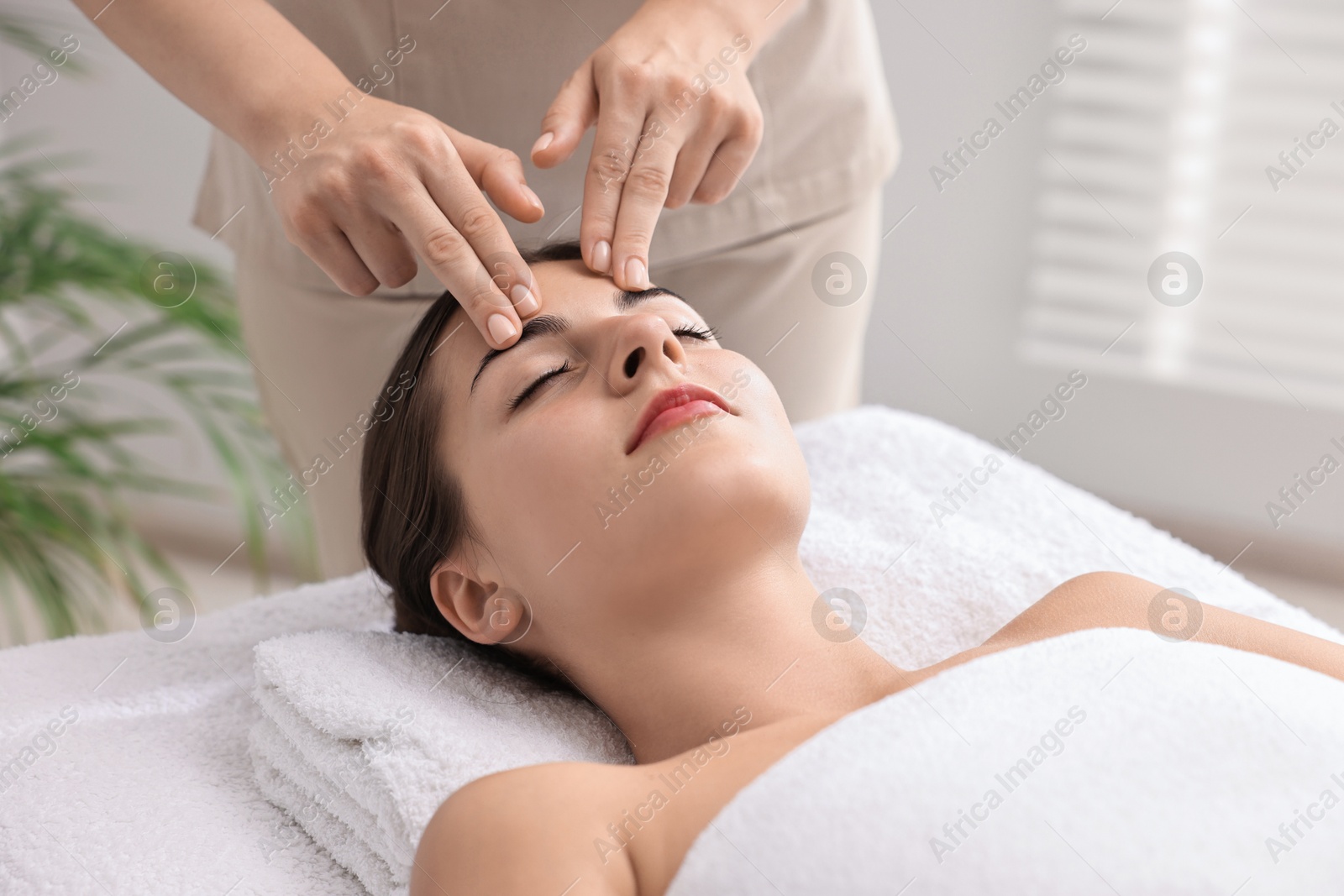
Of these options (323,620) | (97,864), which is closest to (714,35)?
(323,620)

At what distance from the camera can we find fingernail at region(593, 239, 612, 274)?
1089mm

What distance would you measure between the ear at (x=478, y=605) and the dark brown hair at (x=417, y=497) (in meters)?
0.03

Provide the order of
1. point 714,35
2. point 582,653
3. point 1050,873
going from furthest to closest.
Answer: point 714,35, point 582,653, point 1050,873

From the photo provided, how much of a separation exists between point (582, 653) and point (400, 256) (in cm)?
42

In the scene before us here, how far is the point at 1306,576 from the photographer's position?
2367mm

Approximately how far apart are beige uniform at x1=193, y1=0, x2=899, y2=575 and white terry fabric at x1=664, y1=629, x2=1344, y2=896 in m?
0.70

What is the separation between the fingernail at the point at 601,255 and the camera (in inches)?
42.9

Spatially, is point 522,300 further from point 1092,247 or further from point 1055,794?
point 1092,247

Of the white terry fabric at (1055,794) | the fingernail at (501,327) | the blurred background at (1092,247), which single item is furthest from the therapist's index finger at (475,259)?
the blurred background at (1092,247)

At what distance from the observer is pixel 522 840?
0.78 meters

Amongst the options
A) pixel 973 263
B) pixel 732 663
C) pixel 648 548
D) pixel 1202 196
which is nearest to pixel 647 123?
pixel 648 548

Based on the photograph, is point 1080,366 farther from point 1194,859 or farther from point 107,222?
point 107,222

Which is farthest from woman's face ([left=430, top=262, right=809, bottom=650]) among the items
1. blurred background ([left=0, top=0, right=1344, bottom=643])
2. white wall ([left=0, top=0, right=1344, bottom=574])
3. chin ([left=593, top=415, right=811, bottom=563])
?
white wall ([left=0, top=0, right=1344, bottom=574])

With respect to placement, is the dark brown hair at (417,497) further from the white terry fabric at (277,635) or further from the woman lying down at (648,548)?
the white terry fabric at (277,635)
